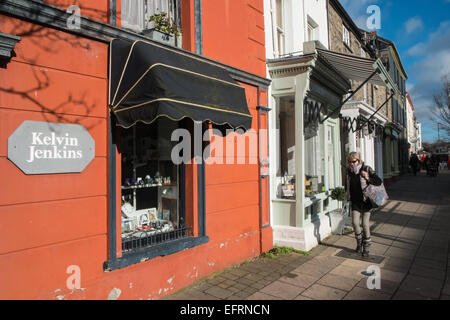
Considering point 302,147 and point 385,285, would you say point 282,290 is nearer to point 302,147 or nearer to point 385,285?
point 385,285

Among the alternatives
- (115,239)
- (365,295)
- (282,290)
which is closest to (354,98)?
(365,295)

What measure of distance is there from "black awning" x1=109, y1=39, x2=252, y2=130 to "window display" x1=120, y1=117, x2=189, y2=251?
91cm

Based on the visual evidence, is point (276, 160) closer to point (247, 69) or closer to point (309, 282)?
point (247, 69)

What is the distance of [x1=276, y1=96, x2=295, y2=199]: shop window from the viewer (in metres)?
7.04

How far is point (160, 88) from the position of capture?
10.9 feet

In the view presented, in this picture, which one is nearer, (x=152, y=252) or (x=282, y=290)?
(x=152, y=252)

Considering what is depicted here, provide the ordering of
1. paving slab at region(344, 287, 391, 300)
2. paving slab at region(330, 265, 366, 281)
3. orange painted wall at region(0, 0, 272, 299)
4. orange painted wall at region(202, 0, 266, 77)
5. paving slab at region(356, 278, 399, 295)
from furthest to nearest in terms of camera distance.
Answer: orange painted wall at region(202, 0, 266, 77) < paving slab at region(330, 265, 366, 281) < paving slab at region(356, 278, 399, 295) < paving slab at region(344, 287, 391, 300) < orange painted wall at region(0, 0, 272, 299)

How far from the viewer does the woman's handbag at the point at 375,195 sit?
5582 millimetres

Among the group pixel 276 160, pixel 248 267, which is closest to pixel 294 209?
pixel 276 160

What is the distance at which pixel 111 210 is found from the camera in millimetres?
3662

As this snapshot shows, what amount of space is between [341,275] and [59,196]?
13.6ft

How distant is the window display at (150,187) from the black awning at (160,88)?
3.00 ft

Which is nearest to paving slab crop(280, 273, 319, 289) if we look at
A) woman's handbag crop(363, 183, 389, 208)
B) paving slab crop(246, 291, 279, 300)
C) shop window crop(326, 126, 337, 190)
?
paving slab crop(246, 291, 279, 300)

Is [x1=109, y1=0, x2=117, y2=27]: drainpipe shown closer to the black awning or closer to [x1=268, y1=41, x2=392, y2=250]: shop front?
the black awning
